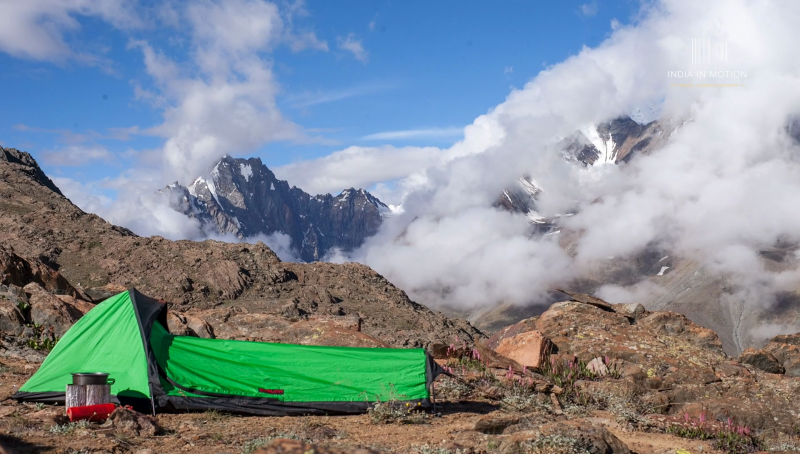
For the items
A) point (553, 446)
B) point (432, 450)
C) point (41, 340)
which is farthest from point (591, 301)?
→ point (41, 340)

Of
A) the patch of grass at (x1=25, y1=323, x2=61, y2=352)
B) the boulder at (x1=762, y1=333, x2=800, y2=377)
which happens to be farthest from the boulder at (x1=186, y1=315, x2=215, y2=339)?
the boulder at (x1=762, y1=333, x2=800, y2=377)

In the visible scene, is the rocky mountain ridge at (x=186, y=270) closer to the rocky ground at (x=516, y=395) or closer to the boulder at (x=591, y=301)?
the boulder at (x=591, y=301)

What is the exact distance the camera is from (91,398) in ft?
37.3

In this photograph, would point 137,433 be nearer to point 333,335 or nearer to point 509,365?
point 333,335

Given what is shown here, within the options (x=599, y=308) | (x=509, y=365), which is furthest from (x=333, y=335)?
(x=599, y=308)

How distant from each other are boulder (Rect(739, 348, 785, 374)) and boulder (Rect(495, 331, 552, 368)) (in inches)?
299

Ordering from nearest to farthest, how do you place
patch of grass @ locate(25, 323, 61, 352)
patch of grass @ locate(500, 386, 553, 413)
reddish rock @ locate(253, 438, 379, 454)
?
1. reddish rock @ locate(253, 438, 379, 454)
2. patch of grass @ locate(500, 386, 553, 413)
3. patch of grass @ locate(25, 323, 61, 352)

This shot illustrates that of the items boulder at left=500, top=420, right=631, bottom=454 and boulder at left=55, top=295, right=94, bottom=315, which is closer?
boulder at left=500, top=420, right=631, bottom=454

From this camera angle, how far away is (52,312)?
18188 millimetres

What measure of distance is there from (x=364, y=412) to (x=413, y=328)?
4756cm

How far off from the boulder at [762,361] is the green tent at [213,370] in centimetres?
1295

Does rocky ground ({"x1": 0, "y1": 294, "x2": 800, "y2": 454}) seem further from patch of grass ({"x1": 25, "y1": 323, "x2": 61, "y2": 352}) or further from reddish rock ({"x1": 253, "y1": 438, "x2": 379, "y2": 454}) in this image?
patch of grass ({"x1": 25, "y1": 323, "x2": 61, "y2": 352})

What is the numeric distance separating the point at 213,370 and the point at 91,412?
2616 millimetres

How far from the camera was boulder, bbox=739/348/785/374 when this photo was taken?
21219mm
